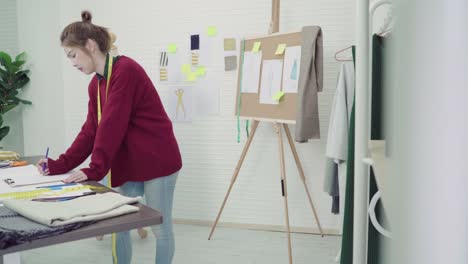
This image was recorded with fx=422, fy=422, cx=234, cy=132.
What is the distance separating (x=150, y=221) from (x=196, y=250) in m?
1.98

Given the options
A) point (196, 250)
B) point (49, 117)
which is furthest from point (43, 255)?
point (49, 117)

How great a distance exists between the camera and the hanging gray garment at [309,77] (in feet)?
8.79

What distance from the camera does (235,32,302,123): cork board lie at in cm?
281

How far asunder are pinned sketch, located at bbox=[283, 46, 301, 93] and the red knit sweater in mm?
1147

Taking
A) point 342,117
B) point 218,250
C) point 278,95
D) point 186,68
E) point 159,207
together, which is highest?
point 186,68

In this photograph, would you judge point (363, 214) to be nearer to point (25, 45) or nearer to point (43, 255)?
point (43, 255)

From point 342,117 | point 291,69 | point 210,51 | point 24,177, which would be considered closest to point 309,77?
point 291,69

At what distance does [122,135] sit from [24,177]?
42 cm

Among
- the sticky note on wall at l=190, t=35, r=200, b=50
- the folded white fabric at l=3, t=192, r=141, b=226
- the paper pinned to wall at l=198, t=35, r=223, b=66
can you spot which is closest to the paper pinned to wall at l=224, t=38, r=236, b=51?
the paper pinned to wall at l=198, t=35, r=223, b=66

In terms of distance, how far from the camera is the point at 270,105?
2951 millimetres

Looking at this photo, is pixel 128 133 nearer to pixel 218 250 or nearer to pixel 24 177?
pixel 24 177

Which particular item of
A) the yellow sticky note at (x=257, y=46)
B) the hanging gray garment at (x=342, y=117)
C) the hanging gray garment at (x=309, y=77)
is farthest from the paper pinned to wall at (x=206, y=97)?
the hanging gray garment at (x=342, y=117)

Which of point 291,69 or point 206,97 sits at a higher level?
point 291,69

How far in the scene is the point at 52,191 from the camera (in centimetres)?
140
